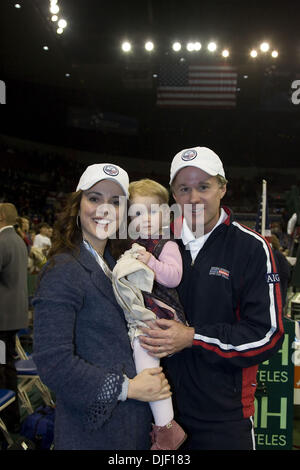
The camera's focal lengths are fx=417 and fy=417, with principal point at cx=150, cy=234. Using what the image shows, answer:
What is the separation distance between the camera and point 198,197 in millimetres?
1869

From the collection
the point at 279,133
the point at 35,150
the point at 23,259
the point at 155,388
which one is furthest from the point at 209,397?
the point at 279,133

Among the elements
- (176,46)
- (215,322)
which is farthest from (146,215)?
(176,46)

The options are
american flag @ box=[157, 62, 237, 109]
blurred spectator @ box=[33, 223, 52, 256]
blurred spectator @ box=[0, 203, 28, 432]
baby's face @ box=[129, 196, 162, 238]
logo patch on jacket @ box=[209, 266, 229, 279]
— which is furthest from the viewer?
american flag @ box=[157, 62, 237, 109]

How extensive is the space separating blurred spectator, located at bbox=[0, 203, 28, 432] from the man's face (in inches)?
106

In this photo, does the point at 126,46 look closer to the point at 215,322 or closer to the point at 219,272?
the point at 219,272

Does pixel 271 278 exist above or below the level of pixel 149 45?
below

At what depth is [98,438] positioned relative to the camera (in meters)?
1.49

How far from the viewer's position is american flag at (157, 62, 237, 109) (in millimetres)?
12242

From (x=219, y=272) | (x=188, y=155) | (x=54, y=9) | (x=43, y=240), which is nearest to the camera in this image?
(x=219, y=272)

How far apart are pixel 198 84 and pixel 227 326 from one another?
11.8m

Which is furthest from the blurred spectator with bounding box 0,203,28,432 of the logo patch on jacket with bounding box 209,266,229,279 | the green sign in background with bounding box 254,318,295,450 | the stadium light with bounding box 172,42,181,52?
the stadium light with bounding box 172,42,181,52

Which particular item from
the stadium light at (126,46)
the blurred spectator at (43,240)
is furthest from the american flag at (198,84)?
the blurred spectator at (43,240)

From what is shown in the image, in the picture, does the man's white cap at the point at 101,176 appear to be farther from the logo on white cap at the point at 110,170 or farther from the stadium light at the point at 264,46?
the stadium light at the point at 264,46

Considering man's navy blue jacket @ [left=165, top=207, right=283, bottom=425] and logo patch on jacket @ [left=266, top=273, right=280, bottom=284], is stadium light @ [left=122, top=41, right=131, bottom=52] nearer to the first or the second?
man's navy blue jacket @ [left=165, top=207, right=283, bottom=425]
